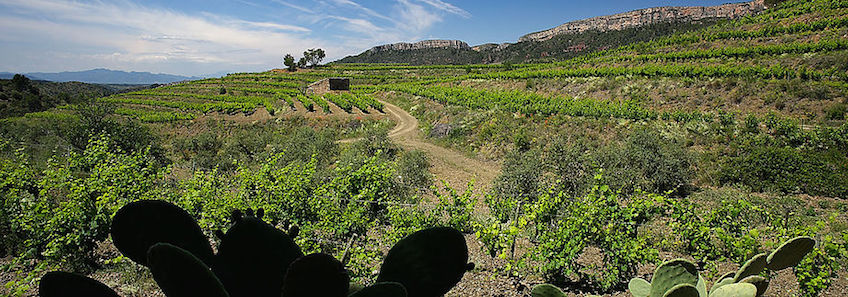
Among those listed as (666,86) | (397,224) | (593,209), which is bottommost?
(397,224)

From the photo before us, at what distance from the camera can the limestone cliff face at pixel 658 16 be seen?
10112 cm

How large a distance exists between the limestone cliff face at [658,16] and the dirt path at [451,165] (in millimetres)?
104380

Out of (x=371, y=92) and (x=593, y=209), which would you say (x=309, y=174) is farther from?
(x=371, y=92)

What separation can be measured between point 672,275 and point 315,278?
2.27m

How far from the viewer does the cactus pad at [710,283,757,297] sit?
1.91 meters

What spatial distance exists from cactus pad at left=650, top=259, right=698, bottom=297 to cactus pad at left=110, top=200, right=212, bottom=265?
7.96 ft

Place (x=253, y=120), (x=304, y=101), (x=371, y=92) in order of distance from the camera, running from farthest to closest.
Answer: (x=371, y=92) → (x=304, y=101) → (x=253, y=120)

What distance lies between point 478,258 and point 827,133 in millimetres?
15665

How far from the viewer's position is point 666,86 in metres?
24.5

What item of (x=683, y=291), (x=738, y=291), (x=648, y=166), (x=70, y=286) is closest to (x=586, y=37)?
(x=648, y=166)

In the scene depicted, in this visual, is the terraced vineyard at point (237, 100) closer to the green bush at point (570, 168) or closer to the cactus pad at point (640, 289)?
the green bush at point (570, 168)

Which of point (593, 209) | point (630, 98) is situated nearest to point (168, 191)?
point (593, 209)

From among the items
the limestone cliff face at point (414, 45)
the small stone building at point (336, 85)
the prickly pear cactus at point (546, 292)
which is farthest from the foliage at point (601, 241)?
the limestone cliff face at point (414, 45)

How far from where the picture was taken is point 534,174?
12.4m
